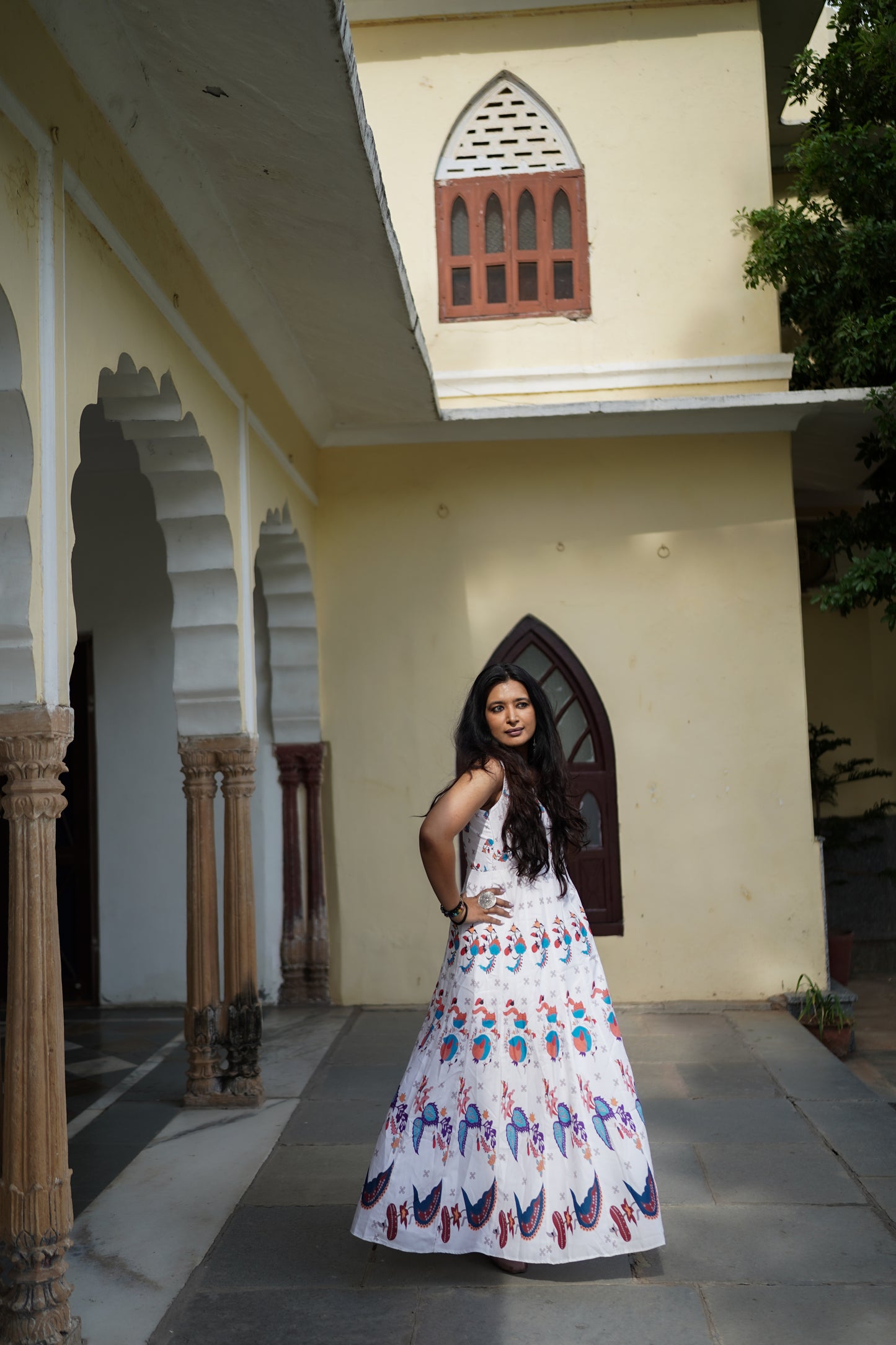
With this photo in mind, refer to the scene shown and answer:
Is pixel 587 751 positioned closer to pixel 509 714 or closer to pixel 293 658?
pixel 293 658

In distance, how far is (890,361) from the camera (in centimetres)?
704

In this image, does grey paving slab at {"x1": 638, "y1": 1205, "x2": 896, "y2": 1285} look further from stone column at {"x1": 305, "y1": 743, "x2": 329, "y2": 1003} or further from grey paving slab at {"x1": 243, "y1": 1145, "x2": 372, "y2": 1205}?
stone column at {"x1": 305, "y1": 743, "x2": 329, "y2": 1003}

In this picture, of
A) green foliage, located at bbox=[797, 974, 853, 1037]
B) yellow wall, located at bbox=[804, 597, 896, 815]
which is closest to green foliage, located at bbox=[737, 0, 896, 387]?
yellow wall, located at bbox=[804, 597, 896, 815]

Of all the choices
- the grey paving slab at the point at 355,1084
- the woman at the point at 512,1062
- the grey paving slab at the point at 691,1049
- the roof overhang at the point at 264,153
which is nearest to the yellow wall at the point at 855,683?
the grey paving slab at the point at 691,1049

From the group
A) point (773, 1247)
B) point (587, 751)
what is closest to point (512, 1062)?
point (773, 1247)

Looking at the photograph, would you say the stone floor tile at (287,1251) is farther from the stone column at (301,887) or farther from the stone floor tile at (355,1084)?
the stone column at (301,887)

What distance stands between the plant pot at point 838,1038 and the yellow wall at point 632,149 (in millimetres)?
4083

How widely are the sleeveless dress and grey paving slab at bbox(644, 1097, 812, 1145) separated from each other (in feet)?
5.69

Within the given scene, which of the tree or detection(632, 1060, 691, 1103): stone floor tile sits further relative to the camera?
the tree

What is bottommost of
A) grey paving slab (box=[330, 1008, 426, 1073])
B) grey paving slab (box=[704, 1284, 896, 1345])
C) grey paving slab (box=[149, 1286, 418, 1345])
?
grey paving slab (box=[330, 1008, 426, 1073])

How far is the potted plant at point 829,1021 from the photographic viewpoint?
7.16 meters

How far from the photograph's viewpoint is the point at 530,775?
3.52m

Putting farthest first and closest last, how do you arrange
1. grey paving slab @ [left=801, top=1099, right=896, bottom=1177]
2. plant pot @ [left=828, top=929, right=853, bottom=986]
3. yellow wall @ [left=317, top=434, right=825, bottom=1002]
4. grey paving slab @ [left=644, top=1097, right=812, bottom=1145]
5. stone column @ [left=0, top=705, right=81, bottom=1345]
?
plant pot @ [left=828, top=929, right=853, bottom=986] → yellow wall @ [left=317, top=434, right=825, bottom=1002] → grey paving slab @ [left=644, top=1097, right=812, bottom=1145] → grey paving slab @ [left=801, top=1099, right=896, bottom=1177] → stone column @ [left=0, top=705, right=81, bottom=1345]

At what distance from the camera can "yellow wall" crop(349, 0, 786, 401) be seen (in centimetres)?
783
